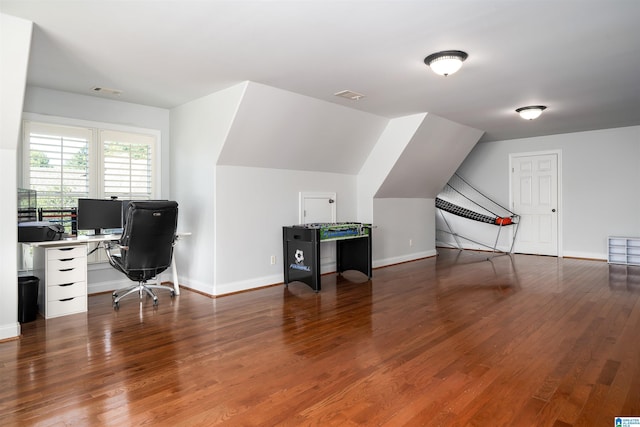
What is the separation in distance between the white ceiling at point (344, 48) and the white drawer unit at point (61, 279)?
5.84ft

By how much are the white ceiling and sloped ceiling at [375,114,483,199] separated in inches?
42.2

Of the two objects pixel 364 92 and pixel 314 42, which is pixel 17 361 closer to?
pixel 314 42

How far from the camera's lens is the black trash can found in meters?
3.70

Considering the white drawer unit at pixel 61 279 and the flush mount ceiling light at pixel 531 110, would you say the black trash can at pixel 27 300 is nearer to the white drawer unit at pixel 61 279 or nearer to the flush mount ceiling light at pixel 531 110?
the white drawer unit at pixel 61 279

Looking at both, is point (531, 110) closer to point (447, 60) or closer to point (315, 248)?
point (447, 60)

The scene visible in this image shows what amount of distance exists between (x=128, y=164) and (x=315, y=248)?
8.70 ft

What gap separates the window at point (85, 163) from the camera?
437cm

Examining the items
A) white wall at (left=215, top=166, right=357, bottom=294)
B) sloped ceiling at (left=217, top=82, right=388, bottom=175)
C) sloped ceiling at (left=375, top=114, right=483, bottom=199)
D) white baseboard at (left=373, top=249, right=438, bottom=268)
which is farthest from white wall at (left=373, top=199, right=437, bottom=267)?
white wall at (left=215, top=166, right=357, bottom=294)

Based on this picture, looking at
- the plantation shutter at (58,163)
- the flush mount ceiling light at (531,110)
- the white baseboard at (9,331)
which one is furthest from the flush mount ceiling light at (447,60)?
the white baseboard at (9,331)

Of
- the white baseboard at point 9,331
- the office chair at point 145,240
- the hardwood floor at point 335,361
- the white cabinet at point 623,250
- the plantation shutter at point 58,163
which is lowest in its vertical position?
the hardwood floor at point 335,361

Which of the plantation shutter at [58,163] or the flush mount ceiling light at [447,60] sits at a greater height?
the flush mount ceiling light at [447,60]

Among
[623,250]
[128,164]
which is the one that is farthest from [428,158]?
Answer: [128,164]

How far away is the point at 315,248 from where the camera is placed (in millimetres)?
4875

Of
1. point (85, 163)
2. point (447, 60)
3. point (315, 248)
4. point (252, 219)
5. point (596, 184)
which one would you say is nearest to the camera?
point (447, 60)
